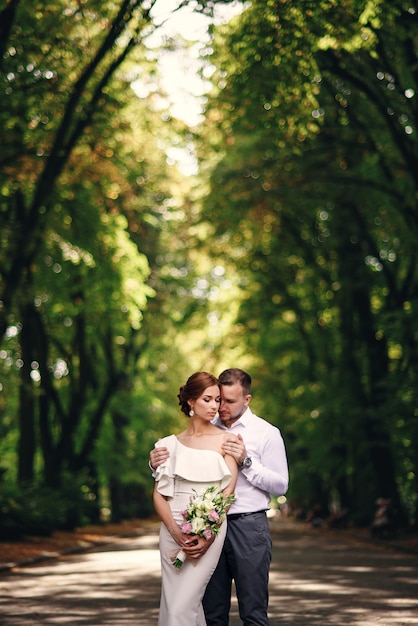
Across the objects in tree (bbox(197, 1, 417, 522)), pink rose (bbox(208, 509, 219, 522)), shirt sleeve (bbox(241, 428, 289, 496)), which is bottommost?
pink rose (bbox(208, 509, 219, 522))

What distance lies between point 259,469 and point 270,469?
0.17 meters

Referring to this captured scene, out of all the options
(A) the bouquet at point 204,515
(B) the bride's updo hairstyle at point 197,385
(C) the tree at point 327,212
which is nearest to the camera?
(A) the bouquet at point 204,515

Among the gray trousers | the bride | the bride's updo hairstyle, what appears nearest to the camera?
the bride

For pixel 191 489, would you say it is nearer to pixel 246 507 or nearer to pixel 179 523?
pixel 179 523

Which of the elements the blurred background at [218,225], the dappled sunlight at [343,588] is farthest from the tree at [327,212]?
the dappled sunlight at [343,588]

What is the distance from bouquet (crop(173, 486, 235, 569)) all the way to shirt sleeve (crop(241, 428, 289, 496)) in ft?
0.99

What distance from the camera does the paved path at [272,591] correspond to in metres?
10.3

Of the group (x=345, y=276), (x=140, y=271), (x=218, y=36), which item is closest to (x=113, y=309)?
(x=140, y=271)

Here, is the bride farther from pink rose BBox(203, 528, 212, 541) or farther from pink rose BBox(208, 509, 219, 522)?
pink rose BBox(208, 509, 219, 522)

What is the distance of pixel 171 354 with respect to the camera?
52906 millimetres

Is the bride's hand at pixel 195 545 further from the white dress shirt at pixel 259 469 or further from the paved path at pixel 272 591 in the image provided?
the paved path at pixel 272 591

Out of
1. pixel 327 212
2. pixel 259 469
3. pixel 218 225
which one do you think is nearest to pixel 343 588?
pixel 259 469

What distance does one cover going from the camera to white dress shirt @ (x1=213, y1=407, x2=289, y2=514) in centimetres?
605

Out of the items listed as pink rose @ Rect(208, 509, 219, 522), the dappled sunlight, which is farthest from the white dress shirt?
the dappled sunlight
